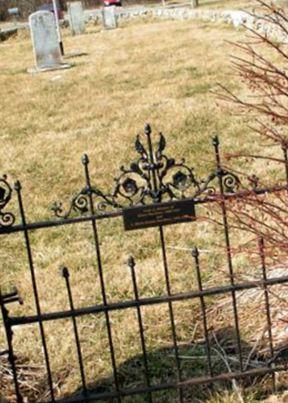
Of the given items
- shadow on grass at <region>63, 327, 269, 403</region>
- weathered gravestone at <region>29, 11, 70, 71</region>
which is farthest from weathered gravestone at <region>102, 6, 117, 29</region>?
shadow on grass at <region>63, 327, 269, 403</region>

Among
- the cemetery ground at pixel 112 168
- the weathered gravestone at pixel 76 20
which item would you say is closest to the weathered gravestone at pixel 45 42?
the cemetery ground at pixel 112 168

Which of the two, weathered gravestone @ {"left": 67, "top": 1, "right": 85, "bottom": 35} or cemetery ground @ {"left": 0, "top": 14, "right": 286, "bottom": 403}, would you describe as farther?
weathered gravestone @ {"left": 67, "top": 1, "right": 85, "bottom": 35}

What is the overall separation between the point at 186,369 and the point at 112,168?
3858mm

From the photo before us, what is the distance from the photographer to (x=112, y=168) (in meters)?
7.51

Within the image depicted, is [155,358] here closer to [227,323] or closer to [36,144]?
[227,323]

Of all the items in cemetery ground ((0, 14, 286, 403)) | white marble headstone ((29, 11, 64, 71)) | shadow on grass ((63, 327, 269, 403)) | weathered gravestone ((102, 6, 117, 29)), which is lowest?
shadow on grass ((63, 327, 269, 403))

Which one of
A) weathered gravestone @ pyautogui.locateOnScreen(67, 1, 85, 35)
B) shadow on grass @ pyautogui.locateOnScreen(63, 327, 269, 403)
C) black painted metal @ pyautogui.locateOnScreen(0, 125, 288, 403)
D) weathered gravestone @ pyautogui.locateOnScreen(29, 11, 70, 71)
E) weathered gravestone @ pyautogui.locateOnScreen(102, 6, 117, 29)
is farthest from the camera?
weathered gravestone @ pyautogui.locateOnScreen(102, 6, 117, 29)

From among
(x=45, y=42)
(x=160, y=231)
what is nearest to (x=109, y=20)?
(x=45, y=42)

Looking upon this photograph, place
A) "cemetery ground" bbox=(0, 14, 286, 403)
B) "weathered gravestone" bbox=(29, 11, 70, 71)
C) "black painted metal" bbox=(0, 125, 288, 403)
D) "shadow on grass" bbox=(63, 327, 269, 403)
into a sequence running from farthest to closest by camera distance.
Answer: "weathered gravestone" bbox=(29, 11, 70, 71) → "cemetery ground" bbox=(0, 14, 286, 403) → "shadow on grass" bbox=(63, 327, 269, 403) → "black painted metal" bbox=(0, 125, 288, 403)

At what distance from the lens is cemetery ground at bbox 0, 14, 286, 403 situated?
412 centimetres

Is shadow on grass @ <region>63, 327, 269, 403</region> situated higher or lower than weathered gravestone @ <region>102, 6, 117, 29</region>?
lower

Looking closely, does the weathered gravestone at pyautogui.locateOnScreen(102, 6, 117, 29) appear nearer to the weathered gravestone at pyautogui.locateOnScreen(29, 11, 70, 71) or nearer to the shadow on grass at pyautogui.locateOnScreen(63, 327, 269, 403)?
the weathered gravestone at pyautogui.locateOnScreen(29, 11, 70, 71)

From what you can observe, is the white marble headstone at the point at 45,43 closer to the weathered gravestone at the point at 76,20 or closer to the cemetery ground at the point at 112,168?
the cemetery ground at the point at 112,168

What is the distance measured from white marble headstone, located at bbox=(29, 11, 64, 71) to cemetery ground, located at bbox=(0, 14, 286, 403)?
18.1 inches
